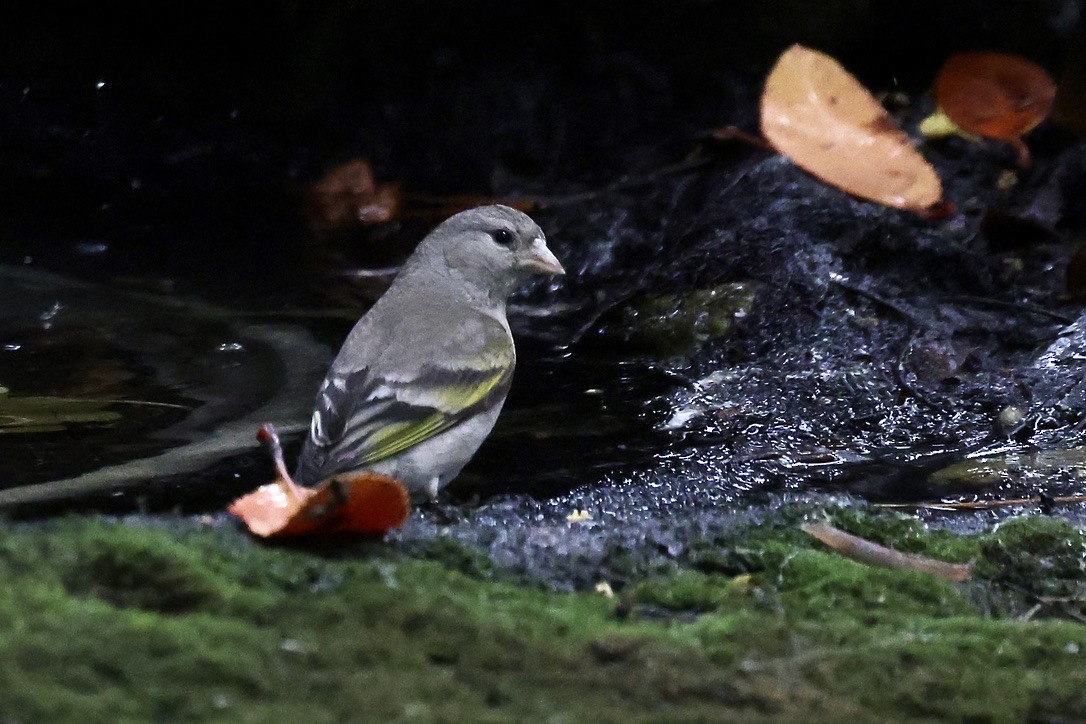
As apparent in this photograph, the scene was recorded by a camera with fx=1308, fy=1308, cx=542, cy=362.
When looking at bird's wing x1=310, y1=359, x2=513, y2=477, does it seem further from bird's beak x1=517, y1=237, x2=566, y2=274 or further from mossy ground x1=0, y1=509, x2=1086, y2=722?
mossy ground x1=0, y1=509, x2=1086, y2=722

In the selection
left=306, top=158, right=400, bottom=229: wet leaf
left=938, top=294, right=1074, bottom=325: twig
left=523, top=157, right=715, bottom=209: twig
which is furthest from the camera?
left=306, top=158, right=400, bottom=229: wet leaf

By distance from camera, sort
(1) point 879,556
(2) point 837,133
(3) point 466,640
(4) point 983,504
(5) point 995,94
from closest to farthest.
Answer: (3) point 466,640 < (1) point 879,556 < (4) point 983,504 < (2) point 837,133 < (5) point 995,94

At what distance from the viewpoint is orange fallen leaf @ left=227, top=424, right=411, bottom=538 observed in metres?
2.55

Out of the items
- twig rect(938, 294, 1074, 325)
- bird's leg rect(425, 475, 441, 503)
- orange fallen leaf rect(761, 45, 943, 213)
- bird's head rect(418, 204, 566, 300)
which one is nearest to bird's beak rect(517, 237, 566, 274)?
bird's head rect(418, 204, 566, 300)

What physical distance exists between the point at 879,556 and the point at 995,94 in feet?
13.3

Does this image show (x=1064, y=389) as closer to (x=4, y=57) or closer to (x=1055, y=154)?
(x=1055, y=154)

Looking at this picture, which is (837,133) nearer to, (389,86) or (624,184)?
(624,184)

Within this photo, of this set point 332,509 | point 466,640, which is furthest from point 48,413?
point 466,640

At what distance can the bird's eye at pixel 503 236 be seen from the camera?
490 centimetres

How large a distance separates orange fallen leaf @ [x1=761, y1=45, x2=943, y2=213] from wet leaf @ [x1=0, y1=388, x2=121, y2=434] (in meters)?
2.69

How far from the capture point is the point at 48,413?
4309 millimetres

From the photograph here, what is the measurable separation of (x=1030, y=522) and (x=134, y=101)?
604cm

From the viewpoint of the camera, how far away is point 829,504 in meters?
3.17

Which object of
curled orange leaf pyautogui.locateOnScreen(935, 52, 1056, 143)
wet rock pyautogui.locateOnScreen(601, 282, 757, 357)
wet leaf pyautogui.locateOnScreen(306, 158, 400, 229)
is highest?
curled orange leaf pyautogui.locateOnScreen(935, 52, 1056, 143)
